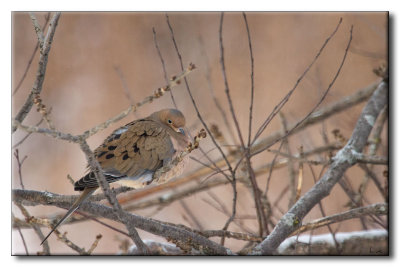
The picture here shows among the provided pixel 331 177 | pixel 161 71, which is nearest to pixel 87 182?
pixel 161 71

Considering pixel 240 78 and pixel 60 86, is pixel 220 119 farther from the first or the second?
pixel 60 86

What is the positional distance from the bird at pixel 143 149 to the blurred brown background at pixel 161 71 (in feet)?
1.31

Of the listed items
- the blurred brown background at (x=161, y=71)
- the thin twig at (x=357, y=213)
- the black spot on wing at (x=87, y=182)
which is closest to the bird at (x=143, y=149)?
the black spot on wing at (x=87, y=182)

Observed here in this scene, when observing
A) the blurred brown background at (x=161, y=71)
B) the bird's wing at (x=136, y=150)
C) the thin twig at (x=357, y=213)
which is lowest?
the thin twig at (x=357, y=213)

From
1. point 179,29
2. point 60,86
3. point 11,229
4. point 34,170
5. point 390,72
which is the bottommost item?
point 11,229

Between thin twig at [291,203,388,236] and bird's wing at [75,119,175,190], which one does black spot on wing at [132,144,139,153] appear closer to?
bird's wing at [75,119,175,190]

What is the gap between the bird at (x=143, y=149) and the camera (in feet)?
6.54

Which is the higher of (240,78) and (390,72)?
(240,78)

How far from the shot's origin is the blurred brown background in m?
2.53

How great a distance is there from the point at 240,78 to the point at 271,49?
26 cm

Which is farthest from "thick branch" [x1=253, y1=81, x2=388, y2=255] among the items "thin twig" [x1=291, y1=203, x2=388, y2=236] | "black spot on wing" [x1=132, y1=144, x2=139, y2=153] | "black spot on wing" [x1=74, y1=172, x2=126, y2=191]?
"black spot on wing" [x1=74, y1=172, x2=126, y2=191]

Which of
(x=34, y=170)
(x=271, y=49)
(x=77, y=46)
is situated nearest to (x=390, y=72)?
(x=271, y=49)

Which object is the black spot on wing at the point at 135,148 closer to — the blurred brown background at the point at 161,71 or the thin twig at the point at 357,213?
the blurred brown background at the point at 161,71
